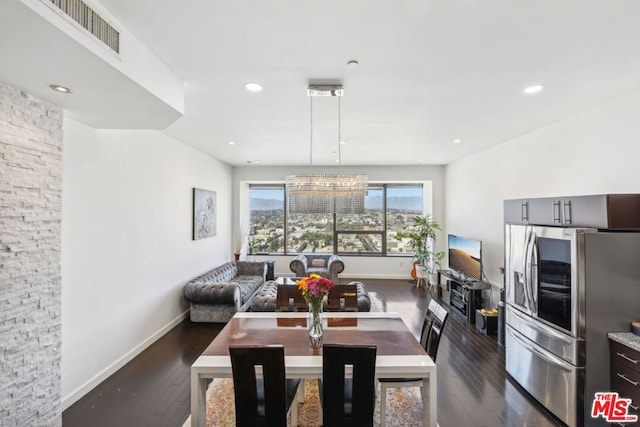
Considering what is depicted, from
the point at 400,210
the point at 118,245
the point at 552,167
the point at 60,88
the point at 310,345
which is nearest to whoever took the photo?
the point at 60,88

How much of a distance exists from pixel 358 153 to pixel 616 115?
347cm

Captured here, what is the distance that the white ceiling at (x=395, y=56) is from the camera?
159 cm

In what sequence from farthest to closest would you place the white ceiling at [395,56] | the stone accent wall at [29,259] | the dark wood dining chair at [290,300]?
the dark wood dining chair at [290,300] → the stone accent wall at [29,259] → the white ceiling at [395,56]

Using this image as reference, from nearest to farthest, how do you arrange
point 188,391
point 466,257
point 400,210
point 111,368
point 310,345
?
point 310,345 < point 188,391 < point 111,368 < point 466,257 < point 400,210

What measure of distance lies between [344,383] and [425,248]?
5.55m

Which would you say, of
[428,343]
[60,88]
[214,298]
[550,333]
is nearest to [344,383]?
[428,343]

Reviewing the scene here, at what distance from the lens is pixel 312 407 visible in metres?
2.62

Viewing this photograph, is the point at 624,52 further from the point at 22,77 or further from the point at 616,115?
the point at 22,77

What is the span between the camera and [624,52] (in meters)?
1.96

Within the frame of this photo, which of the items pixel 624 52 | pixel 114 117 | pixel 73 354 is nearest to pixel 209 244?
pixel 73 354

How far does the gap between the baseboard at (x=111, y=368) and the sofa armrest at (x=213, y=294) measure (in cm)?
52

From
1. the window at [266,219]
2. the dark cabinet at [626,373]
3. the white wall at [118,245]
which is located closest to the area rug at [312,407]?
the white wall at [118,245]

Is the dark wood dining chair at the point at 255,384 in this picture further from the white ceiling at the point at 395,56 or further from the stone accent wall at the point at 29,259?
the white ceiling at the point at 395,56

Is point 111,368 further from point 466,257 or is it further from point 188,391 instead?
point 466,257
